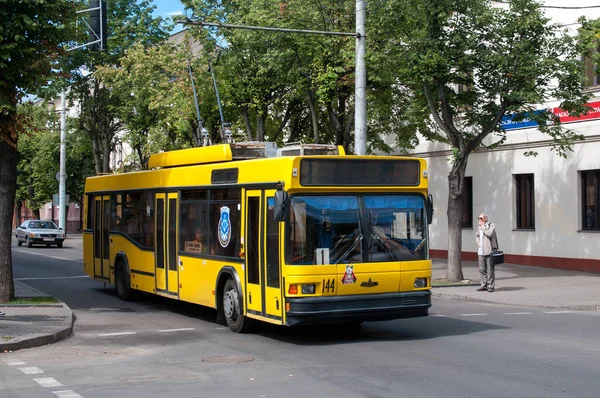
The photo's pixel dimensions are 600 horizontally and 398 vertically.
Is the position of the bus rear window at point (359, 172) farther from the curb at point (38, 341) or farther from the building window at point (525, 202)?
the building window at point (525, 202)

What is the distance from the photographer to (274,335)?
13203mm

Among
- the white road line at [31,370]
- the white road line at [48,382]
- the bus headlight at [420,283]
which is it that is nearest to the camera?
the white road line at [48,382]

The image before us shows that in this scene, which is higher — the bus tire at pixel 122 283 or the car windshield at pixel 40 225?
the car windshield at pixel 40 225

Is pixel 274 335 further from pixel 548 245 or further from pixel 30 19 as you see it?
pixel 548 245

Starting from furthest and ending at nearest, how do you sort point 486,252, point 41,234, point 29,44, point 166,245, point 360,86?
point 41,234
point 486,252
point 360,86
point 166,245
point 29,44

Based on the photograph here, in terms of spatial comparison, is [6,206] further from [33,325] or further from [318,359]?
A: [318,359]

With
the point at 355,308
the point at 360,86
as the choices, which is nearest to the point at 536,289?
the point at 360,86

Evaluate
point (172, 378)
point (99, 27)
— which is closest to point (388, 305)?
point (172, 378)

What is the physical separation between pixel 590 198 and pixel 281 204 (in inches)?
680

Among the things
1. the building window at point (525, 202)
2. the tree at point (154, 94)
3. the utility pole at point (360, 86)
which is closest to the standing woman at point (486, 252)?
the utility pole at point (360, 86)

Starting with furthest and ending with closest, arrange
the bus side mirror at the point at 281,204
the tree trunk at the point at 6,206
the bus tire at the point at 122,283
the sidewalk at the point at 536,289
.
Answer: the bus tire at the point at 122,283 < the sidewalk at the point at 536,289 < the tree trunk at the point at 6,206 < the bus side mirror at the point at 281,204

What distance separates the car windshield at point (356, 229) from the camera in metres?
11.8

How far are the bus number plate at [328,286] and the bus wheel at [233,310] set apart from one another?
188 centimetres

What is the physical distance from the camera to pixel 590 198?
26297 millimetres
